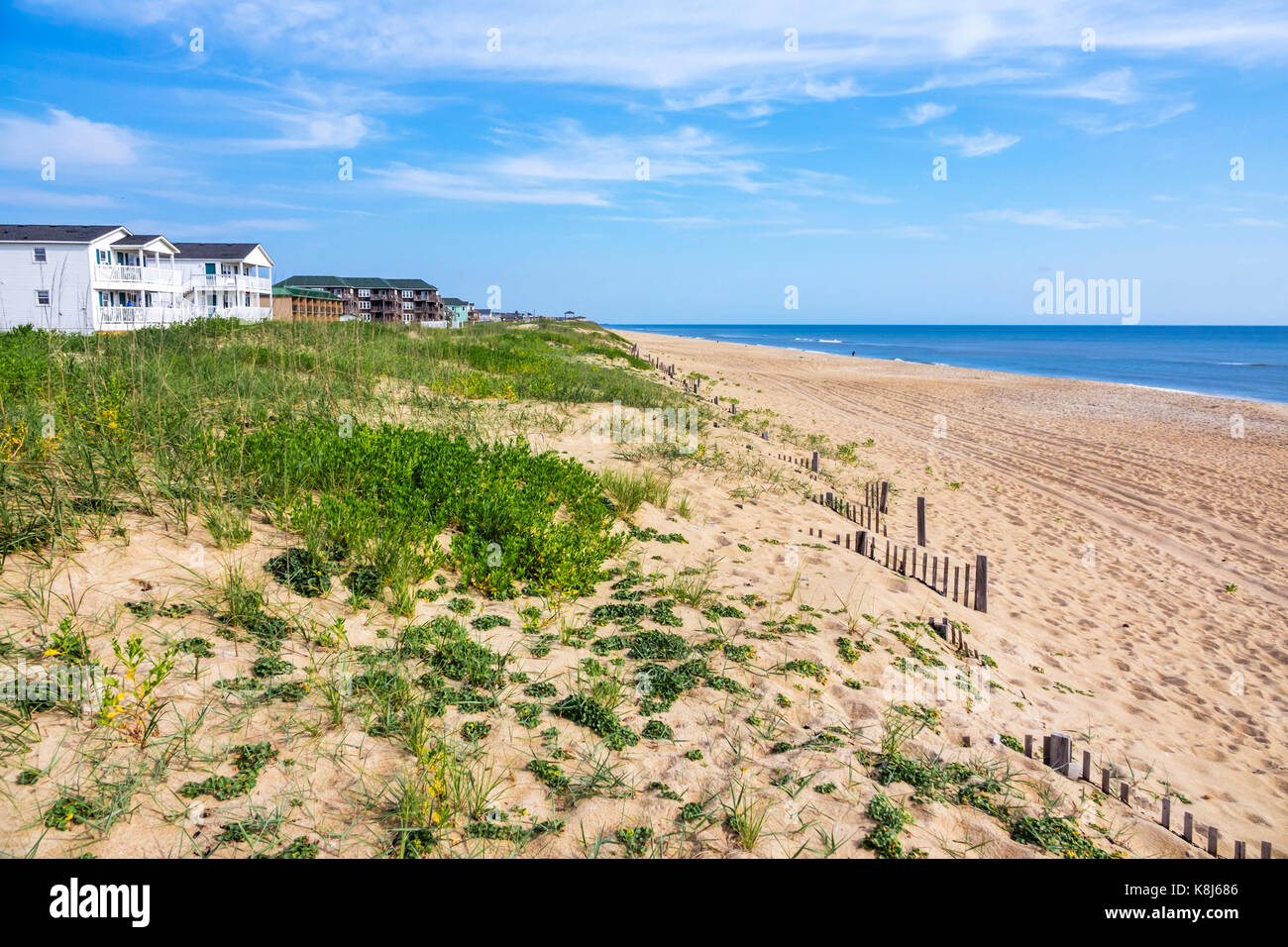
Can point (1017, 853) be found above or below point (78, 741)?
below

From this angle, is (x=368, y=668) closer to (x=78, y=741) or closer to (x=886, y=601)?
(x=78, y=741)

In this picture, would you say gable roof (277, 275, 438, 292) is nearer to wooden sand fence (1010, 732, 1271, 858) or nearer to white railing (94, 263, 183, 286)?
white railing (94, 263, 183, 286)

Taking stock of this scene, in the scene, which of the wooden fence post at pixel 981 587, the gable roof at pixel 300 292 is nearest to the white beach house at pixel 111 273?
the gable roof at pixel 300 292

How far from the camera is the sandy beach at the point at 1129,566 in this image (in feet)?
18.3

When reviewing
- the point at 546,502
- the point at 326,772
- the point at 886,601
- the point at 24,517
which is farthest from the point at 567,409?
the point at 326,772

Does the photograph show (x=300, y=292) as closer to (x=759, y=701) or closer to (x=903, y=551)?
(x=903, y=551)

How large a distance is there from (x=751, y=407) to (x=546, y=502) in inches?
677

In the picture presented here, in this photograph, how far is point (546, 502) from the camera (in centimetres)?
695

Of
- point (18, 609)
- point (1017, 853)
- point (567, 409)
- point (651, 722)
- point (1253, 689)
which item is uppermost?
point (567, 409)

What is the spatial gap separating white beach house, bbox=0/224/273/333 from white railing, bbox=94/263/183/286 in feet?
0.14

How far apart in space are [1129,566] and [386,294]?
73447mm

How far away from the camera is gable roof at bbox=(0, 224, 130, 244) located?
1316 inches

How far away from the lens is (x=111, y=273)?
36.0m

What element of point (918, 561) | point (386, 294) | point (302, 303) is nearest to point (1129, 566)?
point (918, 561)
